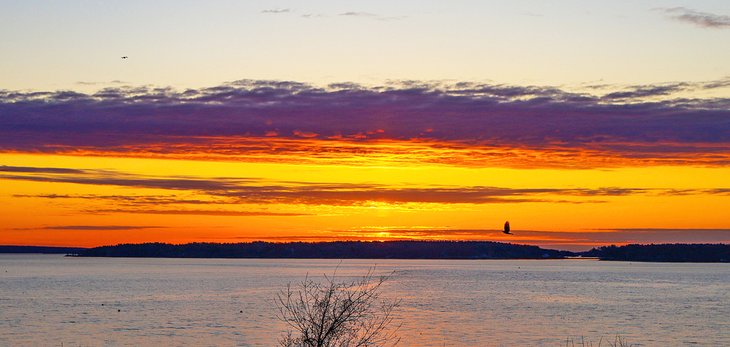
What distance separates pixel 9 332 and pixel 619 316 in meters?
53.6

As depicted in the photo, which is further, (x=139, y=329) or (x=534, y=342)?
(x=139, y=329)

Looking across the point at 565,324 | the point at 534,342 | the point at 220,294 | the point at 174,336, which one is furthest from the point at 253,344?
the point at 220,294

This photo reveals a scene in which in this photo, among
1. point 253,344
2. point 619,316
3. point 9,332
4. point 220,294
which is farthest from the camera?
point 220,294

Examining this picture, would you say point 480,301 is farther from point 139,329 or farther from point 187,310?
point 139,329

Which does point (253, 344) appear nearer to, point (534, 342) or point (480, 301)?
point (534, 342)

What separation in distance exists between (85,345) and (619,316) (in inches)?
1951

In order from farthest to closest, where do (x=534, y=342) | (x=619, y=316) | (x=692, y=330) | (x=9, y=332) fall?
(x=619, y=316), (x=692, y=330), (x=9, y=332), (x=534, y=342)

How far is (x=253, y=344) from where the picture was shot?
193ft

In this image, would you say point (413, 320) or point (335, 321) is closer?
point (335, 321)

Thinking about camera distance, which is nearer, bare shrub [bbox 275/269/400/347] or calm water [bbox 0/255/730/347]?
bare shrub [bbox 275/269/400/347]

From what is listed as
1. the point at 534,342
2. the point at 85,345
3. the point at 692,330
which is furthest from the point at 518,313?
the point at 85,345

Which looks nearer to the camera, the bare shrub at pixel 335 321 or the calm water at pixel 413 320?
the bare shrub at pixel 335 321

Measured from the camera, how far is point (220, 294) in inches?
4636

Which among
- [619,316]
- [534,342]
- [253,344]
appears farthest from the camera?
[619,316]
